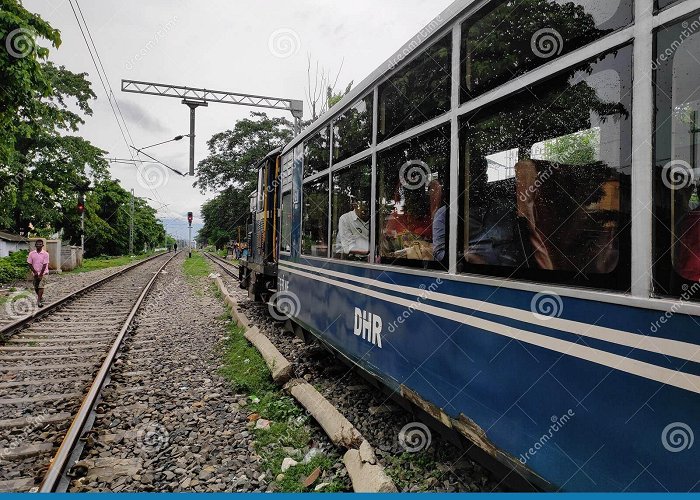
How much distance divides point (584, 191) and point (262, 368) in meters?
4.57

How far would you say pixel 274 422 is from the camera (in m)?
4.25

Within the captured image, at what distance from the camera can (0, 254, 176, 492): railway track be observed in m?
3.43

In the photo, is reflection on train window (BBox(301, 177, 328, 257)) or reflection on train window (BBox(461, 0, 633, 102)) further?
reflection on train window (BBox(301, 177, 328, 257))

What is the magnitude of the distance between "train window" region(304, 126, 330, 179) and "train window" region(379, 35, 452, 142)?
1520 mm
